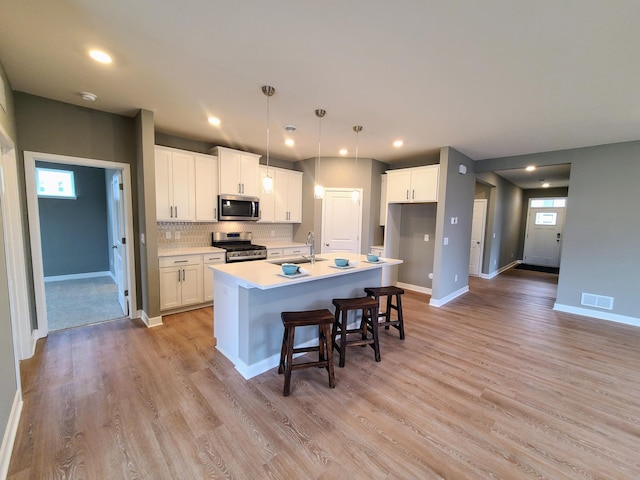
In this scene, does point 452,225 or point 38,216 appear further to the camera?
point 452,225

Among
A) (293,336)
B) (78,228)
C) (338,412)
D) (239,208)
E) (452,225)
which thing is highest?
(239,208)

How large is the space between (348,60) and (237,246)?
3475 mm

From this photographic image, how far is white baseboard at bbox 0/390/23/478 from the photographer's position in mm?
1479

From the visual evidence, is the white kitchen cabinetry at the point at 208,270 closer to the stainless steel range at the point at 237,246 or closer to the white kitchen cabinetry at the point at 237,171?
the stainless steel range at the point at 237,246

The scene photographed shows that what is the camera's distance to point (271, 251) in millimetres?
4902

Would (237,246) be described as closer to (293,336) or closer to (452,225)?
(293,336)

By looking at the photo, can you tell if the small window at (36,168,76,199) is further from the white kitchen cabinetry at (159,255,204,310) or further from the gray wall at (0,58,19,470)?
the gray wall at (0,58,19,470)

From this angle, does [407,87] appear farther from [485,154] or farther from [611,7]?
[485,154]

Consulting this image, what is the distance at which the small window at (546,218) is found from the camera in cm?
863

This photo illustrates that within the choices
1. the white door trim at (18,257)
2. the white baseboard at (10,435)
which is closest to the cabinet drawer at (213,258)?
the white door trim at (18,257)

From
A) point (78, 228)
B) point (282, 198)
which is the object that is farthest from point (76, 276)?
point (282, 198)

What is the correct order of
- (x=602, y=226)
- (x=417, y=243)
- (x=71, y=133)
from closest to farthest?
(x=71, y=133), (x=602, y=226), (x=417, y=243)

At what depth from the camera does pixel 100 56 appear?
2105mm

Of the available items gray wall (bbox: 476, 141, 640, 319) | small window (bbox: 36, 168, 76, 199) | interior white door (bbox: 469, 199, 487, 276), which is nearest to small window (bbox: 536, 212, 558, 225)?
interior white door (bbox: 469, 199, 487, 276)
